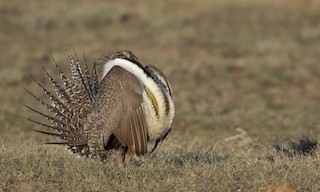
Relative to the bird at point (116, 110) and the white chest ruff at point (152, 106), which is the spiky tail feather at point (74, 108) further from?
the white chest ruff at point (152, 106)

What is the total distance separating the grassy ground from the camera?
470 centimetres

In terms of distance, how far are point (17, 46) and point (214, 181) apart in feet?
33.8

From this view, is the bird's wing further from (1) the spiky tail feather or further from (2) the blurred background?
(2) the blurred background

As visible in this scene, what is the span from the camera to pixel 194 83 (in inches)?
468

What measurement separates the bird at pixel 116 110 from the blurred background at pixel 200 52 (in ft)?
5.09

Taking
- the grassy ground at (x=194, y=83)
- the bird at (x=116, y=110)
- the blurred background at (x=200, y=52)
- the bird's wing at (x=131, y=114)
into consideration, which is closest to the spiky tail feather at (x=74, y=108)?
the bird at (x=116, y=110)

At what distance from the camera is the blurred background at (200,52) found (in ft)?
31.0

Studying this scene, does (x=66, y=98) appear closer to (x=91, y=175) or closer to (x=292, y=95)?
(x=91, y=175)

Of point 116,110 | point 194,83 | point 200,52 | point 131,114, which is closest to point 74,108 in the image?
point 116,110

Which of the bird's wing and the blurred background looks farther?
the blurred background

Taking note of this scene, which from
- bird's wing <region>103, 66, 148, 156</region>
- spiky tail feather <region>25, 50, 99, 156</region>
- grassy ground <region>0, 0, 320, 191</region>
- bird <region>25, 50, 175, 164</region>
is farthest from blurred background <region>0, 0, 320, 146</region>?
bird's wing <region>103, 66, 148, 156</region>

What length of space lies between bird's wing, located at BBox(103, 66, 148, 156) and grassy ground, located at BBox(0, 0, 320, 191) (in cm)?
22

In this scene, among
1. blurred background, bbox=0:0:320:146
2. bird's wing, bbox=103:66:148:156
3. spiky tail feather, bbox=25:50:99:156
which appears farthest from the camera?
blurred background, bbox=0:0:320:146

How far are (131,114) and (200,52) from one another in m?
9.54
